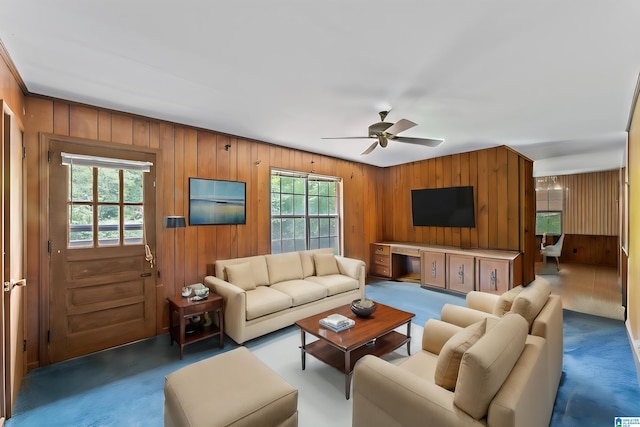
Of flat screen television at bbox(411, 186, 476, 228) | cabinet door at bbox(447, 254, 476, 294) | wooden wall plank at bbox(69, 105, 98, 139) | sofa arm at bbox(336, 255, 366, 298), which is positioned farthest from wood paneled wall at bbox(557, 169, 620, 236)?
wooden wall plank at bbox(69, 105, 98, 139)

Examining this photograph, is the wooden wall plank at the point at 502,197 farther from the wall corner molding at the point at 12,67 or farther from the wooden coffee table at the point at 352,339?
the wall corner molding at the point at 12,67

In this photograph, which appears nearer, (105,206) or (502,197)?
(105,206)

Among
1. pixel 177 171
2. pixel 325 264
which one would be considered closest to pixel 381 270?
pixel 325 264

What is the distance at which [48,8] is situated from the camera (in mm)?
1512

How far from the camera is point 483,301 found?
2666 millimetres

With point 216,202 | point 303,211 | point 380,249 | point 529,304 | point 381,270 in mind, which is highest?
point 216,202

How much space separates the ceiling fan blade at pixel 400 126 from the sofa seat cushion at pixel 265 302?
2233mm

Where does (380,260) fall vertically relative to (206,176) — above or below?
below

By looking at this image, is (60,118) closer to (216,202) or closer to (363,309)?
(216,202)

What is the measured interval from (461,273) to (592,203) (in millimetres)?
5491

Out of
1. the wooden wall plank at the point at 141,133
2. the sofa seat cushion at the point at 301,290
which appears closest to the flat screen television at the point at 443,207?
the sofa seat cushion at the point at 301,290

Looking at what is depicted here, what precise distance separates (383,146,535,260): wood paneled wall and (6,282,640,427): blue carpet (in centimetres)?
179

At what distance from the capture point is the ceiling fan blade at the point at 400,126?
8.52ft

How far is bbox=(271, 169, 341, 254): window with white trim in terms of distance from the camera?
4.56m
